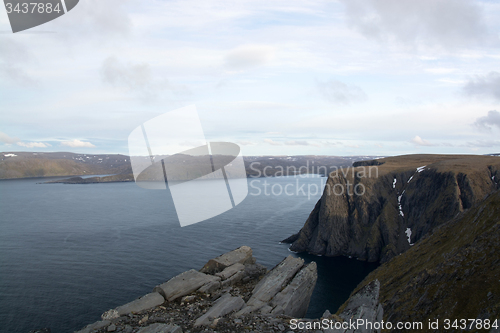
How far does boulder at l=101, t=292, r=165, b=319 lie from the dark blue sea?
18587mm

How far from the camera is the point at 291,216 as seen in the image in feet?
389

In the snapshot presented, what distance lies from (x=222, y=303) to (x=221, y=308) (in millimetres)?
308

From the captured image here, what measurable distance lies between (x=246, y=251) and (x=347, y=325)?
8.21 m

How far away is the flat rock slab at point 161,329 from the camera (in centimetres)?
900

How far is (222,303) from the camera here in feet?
36.3

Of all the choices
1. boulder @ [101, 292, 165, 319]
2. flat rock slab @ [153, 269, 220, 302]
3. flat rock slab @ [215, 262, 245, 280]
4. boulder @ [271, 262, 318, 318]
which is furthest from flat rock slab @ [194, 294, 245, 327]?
boulder @ [101, 292, 165, 319]

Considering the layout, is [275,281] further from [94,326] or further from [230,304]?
[94,326]

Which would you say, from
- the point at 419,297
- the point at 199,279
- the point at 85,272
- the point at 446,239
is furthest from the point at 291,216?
the point at 199,279

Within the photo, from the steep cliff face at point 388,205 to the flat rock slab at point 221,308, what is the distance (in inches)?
3083

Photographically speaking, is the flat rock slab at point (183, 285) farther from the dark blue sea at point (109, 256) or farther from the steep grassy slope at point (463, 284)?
the dark blue sea at point (109, 256)

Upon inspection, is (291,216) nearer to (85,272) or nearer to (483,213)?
(85,272)

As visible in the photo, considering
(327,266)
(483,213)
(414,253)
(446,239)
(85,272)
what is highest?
(483,213)

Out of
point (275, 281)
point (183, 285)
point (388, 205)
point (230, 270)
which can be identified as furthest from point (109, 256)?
point (388, 205)

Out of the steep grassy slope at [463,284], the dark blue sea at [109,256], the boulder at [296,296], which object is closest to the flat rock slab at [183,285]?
the boulder at [296,296]
